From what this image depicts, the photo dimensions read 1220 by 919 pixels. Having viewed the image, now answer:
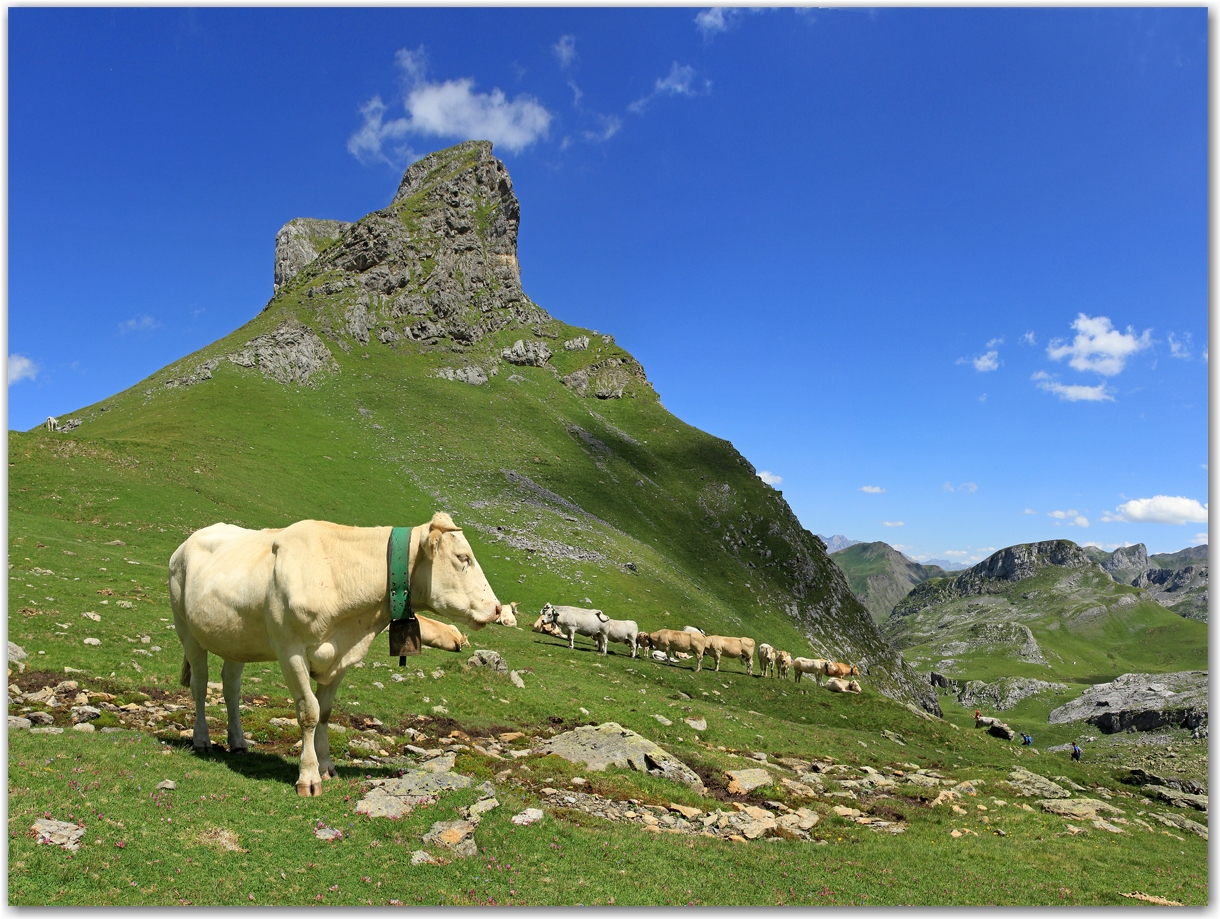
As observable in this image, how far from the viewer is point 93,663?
16.8m

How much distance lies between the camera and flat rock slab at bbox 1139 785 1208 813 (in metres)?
27.9

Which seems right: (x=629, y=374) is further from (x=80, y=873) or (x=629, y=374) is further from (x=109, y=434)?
(x=80, y=873)

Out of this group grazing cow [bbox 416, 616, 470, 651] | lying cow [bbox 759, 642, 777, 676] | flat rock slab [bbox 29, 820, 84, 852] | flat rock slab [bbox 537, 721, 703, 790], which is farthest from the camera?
lying cow [bbox 759, 642, 777, 676]

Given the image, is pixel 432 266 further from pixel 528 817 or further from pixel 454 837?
pixel 454 837

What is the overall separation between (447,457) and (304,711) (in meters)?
74.6

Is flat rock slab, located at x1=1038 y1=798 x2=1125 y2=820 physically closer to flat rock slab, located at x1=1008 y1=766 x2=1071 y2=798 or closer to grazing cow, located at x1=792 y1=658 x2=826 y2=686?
flat rock slab, located at x1=1008 y1=766 x2=1071 y2=798

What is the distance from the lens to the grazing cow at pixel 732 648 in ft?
141

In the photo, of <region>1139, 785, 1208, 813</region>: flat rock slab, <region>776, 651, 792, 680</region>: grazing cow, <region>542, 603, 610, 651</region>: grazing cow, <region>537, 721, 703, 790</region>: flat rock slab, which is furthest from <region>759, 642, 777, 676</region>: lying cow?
<region>537, 721, 703, 790</region>: flat rock slab

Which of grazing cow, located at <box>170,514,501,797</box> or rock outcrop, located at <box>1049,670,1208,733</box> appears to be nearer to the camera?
grazing cow, located at <box>170,514,501,797</box>

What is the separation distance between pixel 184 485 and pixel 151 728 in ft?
146

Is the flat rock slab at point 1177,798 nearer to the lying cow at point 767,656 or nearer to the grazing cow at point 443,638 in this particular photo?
the lying cow at point 767,656

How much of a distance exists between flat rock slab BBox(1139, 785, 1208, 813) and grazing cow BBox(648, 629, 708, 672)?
2271 centimetres

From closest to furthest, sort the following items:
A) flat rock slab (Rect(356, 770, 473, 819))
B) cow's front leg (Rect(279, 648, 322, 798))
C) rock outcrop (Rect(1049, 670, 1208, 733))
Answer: flat rock slab (Rect(356, 770, 473, 819)) < cow's front leg (Rect(279, 648, 322, 798)) < rock outcrop (Rect(1049, 670, 1208, 733))

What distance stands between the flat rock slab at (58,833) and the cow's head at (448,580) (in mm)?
4590
